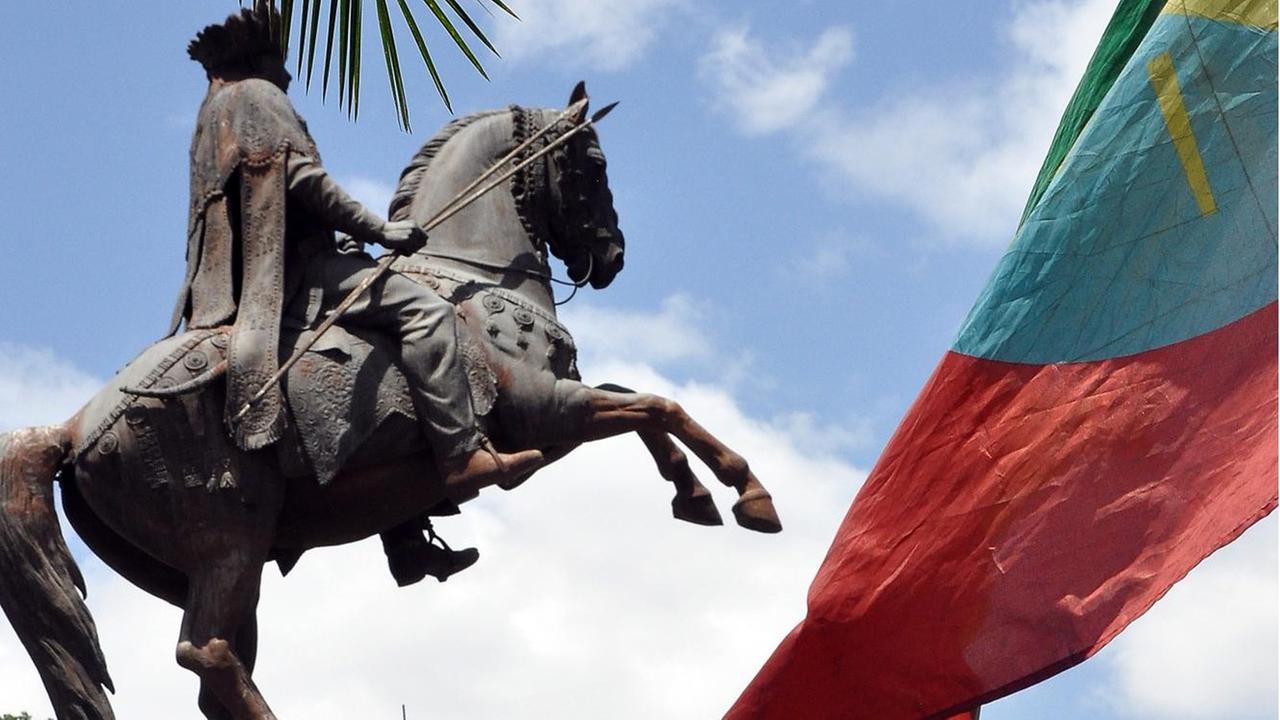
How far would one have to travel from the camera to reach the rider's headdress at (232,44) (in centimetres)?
1084

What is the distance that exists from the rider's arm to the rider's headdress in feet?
2.10

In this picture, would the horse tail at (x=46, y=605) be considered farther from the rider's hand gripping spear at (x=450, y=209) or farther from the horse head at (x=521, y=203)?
the horse head at (x=521, y=203)

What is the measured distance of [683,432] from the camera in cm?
1062

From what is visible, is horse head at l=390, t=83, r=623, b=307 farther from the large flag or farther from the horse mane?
the large flag

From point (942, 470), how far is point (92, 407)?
3.92 metres

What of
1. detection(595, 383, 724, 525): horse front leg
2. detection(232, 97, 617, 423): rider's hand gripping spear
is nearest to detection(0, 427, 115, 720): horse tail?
detection(232, 97, 617, 423): rider's hand gripping spear

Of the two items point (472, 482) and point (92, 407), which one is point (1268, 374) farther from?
point (92, 407)

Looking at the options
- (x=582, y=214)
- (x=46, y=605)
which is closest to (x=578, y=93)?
(x=582, y=214)

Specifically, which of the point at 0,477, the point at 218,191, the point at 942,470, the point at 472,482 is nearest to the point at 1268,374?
the point at 942,470

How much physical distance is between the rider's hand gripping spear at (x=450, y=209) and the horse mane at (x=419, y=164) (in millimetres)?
219

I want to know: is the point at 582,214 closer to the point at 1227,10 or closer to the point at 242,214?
the point at 242,214

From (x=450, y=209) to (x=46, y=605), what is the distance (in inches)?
90.8

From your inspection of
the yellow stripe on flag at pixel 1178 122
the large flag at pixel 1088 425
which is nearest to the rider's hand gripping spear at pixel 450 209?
the large flag at pixel 1088 425

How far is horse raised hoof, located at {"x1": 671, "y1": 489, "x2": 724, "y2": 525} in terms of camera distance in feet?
35.4
